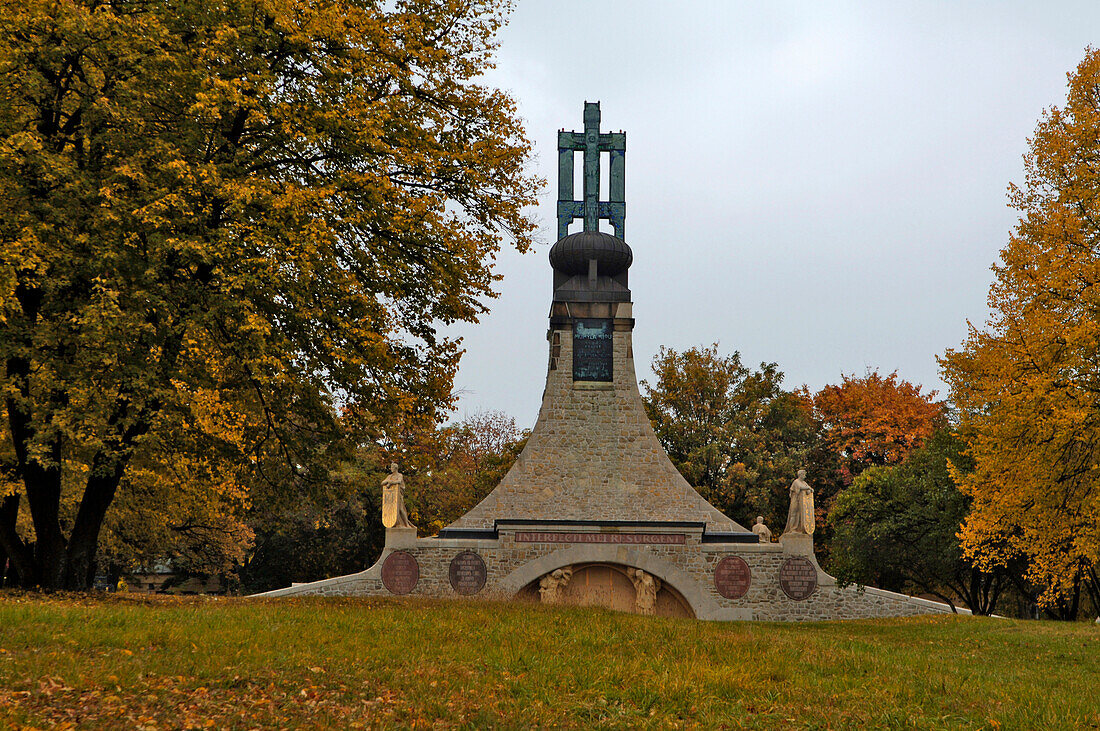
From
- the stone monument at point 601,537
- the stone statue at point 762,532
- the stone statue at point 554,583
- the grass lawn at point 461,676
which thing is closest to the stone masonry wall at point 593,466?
the stone monument at point 601,537

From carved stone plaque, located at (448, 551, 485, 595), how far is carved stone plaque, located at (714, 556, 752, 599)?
6.79 metres

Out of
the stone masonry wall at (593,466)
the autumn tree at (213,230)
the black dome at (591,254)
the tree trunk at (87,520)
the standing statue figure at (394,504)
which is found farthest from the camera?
the black dome at (591,254)

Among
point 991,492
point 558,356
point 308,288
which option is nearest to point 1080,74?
point 991,492

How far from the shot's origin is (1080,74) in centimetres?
1619

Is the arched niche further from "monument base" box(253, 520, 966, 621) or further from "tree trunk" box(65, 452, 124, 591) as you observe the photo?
"tree trunk" box(65, 452, 124, 591)

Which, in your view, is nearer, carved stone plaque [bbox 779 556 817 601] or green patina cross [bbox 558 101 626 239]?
carved stone plaque [bbox 779 556 817 601]

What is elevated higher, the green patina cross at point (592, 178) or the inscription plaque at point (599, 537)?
the green patina cross at point (592, 178)

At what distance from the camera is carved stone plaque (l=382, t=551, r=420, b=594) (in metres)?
24.0

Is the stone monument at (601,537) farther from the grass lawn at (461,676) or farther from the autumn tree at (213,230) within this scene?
the grass lawn at (461,676)

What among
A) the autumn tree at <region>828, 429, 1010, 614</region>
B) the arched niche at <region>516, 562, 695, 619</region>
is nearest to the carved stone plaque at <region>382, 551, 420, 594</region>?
the arched niche at <region>516, 562, 695, 619</region>

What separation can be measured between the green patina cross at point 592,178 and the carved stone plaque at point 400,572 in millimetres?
14792

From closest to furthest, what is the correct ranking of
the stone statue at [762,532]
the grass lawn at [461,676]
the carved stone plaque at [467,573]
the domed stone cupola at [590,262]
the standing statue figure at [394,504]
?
the grass lawn at [461,676] → the carved stone plaque at [467,573] → the standing statue figure at [394,504] → the stone statue at [762,532] → the domed stone cupola at [590,262]

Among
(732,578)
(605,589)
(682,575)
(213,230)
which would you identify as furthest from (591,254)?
(213,230)

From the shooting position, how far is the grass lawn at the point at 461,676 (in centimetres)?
640
